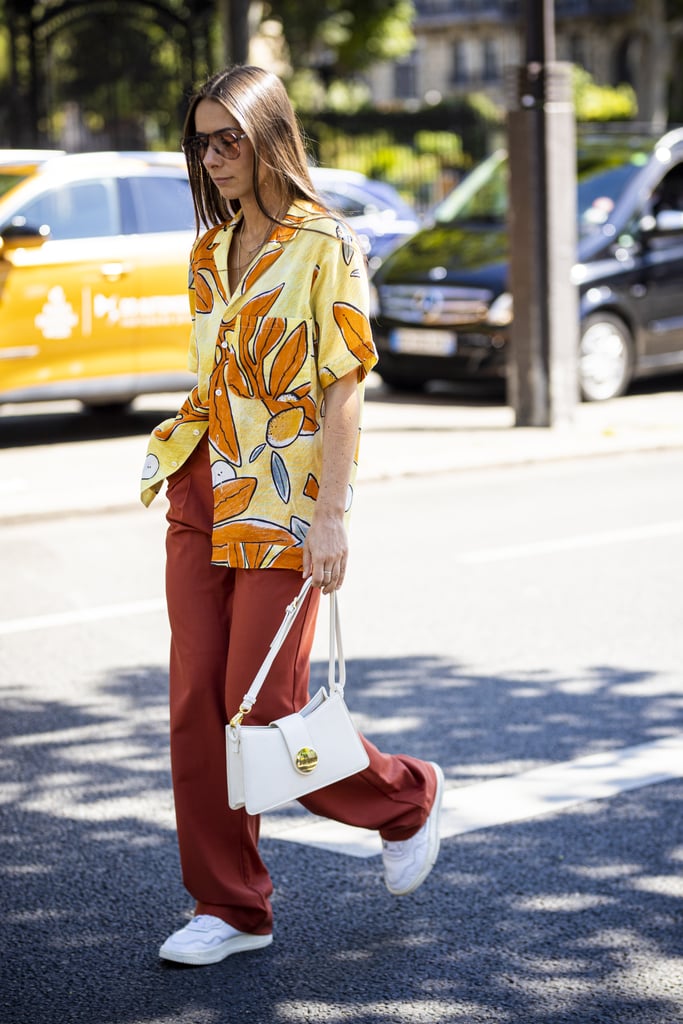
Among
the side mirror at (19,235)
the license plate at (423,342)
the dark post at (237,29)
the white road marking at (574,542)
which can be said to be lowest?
the white road marking at (574,542)

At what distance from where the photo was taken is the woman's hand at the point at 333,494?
331cm

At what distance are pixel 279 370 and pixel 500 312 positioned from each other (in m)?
9.73

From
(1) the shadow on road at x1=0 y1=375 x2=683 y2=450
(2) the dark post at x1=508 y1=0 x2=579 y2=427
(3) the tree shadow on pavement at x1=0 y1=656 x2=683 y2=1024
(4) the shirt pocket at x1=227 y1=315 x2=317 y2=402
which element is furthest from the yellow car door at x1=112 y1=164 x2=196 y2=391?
(4) the shirt pocket at x1=227 y1=315 x2=317 y2=402

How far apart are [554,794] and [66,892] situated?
4.79ft

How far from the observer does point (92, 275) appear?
36.3ft

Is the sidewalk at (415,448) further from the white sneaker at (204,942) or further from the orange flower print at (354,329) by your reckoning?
the orange flower print at (354,329)

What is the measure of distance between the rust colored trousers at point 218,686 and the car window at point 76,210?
7.79m

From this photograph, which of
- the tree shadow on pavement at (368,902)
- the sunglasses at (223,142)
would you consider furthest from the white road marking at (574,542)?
the sunglasses at (223,142)

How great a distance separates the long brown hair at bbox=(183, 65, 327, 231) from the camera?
330cm

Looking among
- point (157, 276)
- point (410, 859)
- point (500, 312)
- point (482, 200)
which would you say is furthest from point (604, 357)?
point (410, 859)

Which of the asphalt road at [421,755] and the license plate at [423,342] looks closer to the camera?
the asphalt road at [421,755]

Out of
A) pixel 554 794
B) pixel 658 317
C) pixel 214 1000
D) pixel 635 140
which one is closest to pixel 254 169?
pixel 214 1000

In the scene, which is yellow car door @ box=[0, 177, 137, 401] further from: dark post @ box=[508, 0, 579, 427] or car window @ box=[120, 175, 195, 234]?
dark post @ box=[508, 0, 579, 427]

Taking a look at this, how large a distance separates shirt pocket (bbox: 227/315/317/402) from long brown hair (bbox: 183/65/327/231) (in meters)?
0.24
